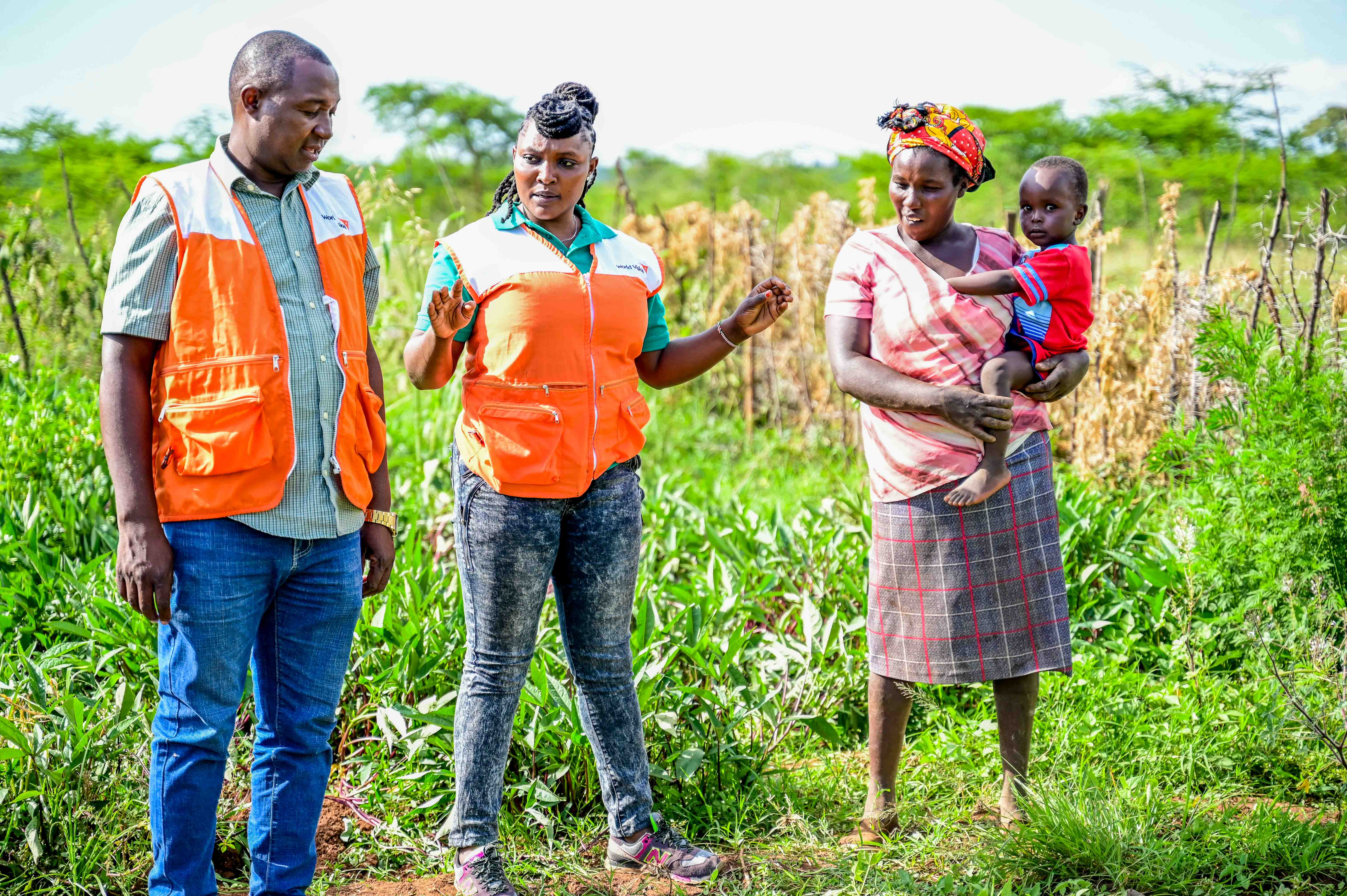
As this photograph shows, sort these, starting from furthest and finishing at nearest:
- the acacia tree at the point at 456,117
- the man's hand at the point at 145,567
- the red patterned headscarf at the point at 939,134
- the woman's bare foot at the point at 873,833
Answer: the acacia tree at the point at 456,117, the woman's bare foot at the point at 873,833, the red patterned headscarf at the point at 939,134, the man's hand at the point at 145,567

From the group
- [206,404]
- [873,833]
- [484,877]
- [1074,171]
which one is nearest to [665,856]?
[484,877]

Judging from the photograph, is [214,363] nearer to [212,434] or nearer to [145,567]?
[212,434]

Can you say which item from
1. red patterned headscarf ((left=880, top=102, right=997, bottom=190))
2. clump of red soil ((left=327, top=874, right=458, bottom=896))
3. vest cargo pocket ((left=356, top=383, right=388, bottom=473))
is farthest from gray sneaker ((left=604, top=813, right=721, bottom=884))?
red patterned headscarf ((left=880, top=102, right=997, bottom=190))

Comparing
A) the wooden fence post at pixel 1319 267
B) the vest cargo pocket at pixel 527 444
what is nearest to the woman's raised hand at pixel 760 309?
the vest cargo pocket at pixel 527 444

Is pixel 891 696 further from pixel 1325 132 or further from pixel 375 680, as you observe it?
pixel 1325 132

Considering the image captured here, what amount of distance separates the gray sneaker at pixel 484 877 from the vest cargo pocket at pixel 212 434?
101 centimetres

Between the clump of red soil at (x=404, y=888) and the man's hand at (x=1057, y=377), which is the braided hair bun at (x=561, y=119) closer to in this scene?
the man's hand at (x=1057, y=377)

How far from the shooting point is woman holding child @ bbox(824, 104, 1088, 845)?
2543mm

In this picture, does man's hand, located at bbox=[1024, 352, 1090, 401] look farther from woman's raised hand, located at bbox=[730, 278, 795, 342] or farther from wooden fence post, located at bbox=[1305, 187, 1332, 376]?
wooden fence post, located at bbox=[1305, 187, 1332, 376]

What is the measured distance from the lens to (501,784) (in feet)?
8.01

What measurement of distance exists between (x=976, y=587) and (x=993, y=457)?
1.04ft

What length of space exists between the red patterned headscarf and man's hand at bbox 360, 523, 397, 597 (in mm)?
1420

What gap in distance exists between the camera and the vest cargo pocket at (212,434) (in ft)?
6.40

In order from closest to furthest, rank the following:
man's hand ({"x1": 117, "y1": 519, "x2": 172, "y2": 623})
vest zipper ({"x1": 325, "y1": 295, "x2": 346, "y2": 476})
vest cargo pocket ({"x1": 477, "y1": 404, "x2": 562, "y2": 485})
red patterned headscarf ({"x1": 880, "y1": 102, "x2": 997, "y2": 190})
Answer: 1. man's hand ({"x1": 117, "y1": 519, "x2": 172, "y2": 623})
2. vest zipper ({"x1": 325, "y1": 295, "x2": 346, "y2": 476})
3. vest cargo pocket ({"x1": 477, "y1": 404, "x2": 562, "y2": 485})
4. red patterned headscarf ({"x1": 880, "y1": 102, "x2": 997, "y2": 190})
